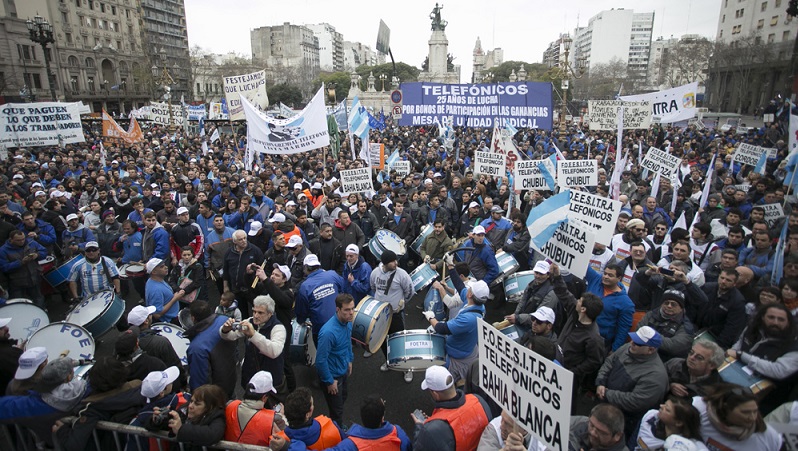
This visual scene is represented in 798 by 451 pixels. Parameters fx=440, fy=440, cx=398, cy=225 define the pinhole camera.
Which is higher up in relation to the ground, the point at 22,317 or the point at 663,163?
the point at 663,163

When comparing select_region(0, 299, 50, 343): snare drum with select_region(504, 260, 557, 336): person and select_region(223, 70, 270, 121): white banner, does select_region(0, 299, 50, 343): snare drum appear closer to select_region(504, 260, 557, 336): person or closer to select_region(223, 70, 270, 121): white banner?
select_region(504, 260, 557, 336): person

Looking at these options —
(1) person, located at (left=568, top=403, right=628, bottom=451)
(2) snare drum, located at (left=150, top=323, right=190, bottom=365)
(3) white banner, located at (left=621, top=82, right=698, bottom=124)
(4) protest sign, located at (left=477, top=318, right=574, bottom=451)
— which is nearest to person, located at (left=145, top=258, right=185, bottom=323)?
(2) snare drum, located at (left=150, top=323, right=190, bottom=365)

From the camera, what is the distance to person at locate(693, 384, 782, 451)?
8.94ft

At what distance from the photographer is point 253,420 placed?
134 inches

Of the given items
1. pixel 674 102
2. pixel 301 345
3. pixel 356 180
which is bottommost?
pixel 301 345

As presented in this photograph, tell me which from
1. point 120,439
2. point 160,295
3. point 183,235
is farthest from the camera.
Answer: point 183,235

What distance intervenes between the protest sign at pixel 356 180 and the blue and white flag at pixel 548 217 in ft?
Result: 17.7

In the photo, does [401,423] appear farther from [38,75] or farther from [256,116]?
[38,75]

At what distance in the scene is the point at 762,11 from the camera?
5447 cm

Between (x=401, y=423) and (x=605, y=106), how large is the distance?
45.7 feet

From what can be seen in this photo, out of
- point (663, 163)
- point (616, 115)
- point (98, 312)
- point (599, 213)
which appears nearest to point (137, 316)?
point (98, 312)

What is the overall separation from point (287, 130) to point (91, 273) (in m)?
5.50

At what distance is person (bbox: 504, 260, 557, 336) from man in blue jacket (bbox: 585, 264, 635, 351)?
0.58 meters

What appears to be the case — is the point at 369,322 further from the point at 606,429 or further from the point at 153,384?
the point at 606,429
